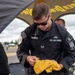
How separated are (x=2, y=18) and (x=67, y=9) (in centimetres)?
634

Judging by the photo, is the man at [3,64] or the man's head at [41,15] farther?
the man's head at [41,15]

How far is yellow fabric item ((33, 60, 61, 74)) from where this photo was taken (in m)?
2.06

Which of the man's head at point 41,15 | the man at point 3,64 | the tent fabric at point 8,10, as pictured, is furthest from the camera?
the man's head at point 41,15

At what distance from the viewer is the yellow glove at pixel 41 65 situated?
2.06 metres

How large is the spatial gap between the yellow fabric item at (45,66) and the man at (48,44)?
0.15 ft

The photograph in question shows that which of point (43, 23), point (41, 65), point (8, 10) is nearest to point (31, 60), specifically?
point (41, 65)

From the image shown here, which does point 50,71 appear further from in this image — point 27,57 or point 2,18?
point 2,18

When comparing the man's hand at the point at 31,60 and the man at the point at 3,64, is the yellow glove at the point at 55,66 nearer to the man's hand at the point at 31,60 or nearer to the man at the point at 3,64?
the man's hand at the point at 31,60

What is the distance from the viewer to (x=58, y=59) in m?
2.19

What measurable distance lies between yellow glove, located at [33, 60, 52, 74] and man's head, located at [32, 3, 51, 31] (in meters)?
0.26

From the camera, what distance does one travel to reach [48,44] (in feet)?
7.07

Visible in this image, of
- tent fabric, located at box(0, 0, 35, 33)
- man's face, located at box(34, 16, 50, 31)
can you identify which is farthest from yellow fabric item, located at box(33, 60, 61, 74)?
tent fabric, located at box(0, 0, 35, 33)

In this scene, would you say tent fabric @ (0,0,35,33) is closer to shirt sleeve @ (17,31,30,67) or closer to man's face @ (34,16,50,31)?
man's face @ (34,16,50,31)

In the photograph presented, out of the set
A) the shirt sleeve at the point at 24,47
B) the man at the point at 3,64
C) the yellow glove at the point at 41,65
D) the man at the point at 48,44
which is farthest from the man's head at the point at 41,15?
the man at the point at 3,64
